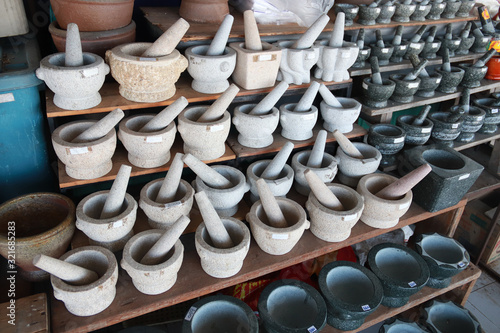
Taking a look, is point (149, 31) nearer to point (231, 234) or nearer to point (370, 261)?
point (231, 234)

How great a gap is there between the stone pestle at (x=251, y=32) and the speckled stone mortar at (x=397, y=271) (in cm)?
134

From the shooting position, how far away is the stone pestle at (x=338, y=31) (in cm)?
225

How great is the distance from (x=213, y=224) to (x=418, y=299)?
1350 mm

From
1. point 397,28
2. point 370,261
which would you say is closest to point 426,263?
point 370,261

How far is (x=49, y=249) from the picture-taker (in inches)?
66.4

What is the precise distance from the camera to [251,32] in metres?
2.04

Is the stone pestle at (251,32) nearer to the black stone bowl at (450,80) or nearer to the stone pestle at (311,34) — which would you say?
the stone pestle at (311,34)

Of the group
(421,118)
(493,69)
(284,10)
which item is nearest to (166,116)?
(284,10)

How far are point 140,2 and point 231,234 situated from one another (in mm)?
1747

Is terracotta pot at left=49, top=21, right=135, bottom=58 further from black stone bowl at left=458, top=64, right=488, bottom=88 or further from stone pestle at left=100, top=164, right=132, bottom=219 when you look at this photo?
black stone bowl at left=458, top=64, right=488, bottom=88

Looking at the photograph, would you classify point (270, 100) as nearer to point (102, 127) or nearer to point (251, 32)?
point (251, 32)

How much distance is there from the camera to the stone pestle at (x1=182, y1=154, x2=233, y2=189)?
1786mm

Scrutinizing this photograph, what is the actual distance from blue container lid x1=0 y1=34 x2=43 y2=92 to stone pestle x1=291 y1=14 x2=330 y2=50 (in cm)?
138

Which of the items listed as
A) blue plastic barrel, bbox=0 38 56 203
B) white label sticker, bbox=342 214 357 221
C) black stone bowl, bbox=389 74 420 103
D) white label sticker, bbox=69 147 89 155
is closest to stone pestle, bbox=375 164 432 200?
white label sticker, bbox=342 214 357 221
